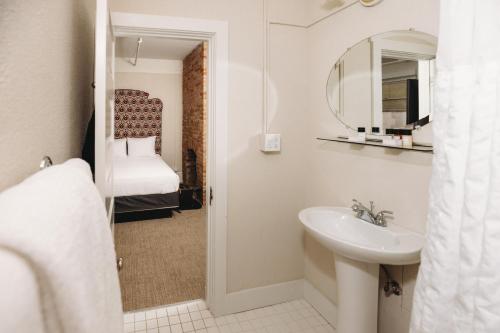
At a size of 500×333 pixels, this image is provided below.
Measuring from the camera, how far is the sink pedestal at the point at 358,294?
6.40ft

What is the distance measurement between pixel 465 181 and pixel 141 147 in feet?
20.3

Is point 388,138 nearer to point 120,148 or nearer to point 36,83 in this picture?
point 36,83

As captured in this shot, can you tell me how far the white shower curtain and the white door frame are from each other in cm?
158

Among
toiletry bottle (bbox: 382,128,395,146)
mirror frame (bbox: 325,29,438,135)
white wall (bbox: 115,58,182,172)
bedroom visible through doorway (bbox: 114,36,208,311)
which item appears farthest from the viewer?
white wall (bbox: 115,58,182,172)

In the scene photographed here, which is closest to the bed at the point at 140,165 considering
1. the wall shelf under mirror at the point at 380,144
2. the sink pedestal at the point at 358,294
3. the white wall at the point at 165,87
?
the white wall at the point at 165,87

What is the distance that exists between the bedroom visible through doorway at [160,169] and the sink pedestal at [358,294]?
122cm

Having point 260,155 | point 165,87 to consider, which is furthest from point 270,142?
point 165,87

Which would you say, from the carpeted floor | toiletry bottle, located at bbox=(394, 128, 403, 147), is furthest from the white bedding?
toiletry bottle, located at bbox=(394, 128, 403, 147)

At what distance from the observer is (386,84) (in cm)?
201

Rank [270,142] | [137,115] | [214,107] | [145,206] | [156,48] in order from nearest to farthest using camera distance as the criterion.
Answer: [214,107] < [270,142] < [145,206] < [156,48] < [137,115]

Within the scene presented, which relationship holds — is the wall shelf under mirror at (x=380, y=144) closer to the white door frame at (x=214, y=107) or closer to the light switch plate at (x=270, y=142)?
the light switch plate at (x=270, y=142)

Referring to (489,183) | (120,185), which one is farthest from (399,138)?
(120,185)

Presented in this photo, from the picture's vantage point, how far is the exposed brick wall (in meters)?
5.41

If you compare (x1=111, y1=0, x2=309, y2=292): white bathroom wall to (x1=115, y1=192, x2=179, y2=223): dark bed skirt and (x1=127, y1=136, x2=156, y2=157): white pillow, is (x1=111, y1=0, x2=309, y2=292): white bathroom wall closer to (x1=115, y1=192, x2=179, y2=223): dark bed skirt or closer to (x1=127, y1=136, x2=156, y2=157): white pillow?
(x1=115, y1=192, x2=179, y2=223): dark bed skirt
